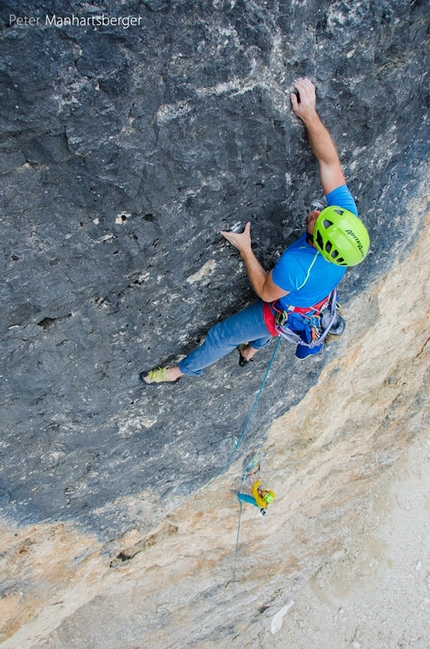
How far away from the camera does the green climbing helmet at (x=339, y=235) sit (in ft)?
9.06

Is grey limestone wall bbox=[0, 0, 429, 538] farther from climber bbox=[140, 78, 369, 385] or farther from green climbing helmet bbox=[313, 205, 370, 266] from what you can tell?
green climbing helmet bbox=[313, 205, 370, 266]

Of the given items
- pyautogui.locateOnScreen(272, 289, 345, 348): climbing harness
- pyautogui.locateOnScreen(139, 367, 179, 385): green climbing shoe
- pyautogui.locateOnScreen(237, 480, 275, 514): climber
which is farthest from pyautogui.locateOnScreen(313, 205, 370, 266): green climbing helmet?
pyautogui.locateOnScreen(237, 480, 275, 514): climber

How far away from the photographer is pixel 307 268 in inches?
118

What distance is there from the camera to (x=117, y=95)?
2.16 meters

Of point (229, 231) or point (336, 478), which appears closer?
point (229, 231)

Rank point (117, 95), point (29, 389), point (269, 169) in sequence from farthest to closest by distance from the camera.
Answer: point (29, 389)
point (269, 169)
point (117, 95)

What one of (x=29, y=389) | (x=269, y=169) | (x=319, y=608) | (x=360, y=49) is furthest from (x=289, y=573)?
(x=360, y=49)

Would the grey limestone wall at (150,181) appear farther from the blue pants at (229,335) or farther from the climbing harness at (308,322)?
the climbing harness at (308,322)

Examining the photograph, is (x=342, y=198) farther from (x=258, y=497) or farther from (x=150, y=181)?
(x=258, y=497)

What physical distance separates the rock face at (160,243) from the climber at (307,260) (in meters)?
0.11

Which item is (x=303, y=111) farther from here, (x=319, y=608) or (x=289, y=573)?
(x=319, y=608)

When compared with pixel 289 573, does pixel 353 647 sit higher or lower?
lower

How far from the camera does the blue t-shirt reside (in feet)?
9.64

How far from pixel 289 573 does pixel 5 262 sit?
660 centimetres
